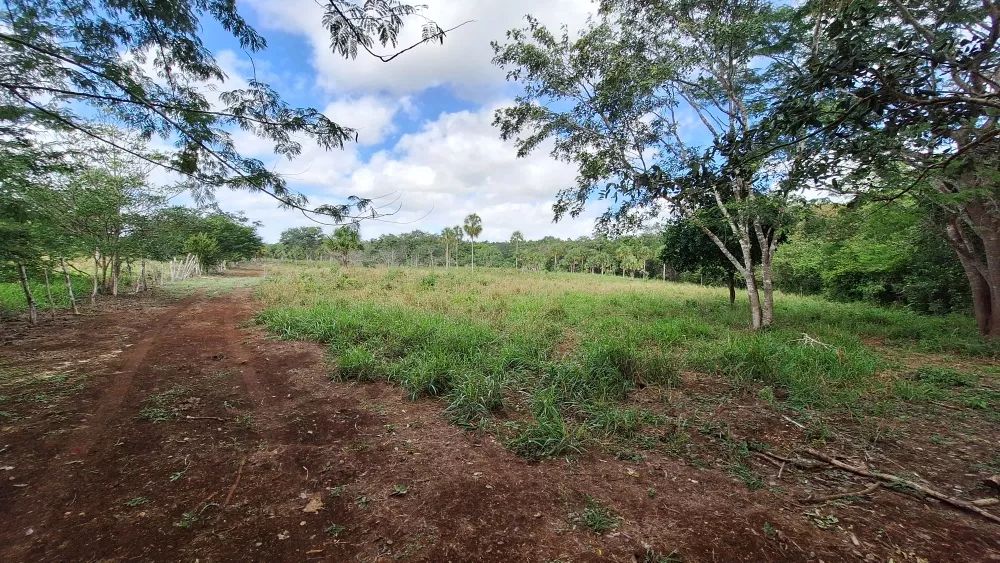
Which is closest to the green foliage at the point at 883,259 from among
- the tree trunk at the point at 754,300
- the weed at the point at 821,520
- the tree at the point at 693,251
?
the tree trunk at the point at 754,300

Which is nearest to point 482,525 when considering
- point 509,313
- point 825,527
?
point 825,527

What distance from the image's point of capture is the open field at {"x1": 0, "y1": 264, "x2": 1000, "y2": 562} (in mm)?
2252

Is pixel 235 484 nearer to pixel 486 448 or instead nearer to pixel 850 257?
pixel 486 448

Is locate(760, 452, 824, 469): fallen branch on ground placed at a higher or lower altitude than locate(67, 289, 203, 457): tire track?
lower

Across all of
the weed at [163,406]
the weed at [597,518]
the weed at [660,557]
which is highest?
the weed at [163,406]

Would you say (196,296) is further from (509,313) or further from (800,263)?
(800,263)

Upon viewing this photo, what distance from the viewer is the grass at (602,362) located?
405cm

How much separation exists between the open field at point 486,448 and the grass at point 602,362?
0.04 meters

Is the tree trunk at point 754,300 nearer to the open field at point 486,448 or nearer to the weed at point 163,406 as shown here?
the open field at point 486,448

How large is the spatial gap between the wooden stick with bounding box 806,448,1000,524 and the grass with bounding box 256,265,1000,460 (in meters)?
0.49

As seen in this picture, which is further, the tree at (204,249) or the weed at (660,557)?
the tree at (204,249)

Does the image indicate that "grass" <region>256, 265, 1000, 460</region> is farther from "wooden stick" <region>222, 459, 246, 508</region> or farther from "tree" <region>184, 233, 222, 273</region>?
"tree" <region>184, 233, 222, 273</region>

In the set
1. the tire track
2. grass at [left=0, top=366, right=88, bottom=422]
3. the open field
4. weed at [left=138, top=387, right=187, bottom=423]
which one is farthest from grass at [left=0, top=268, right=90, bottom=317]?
weed at [left=138, top=387, right=187, bottom=423]

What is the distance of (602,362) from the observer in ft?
16.9
